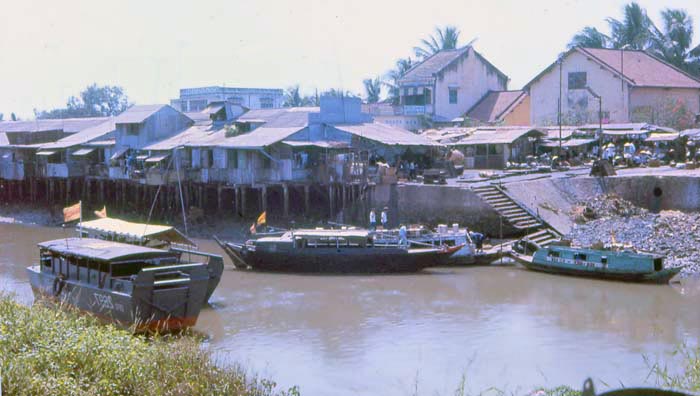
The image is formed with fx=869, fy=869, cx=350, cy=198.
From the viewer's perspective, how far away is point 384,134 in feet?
114

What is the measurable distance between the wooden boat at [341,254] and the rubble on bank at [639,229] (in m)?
5.16

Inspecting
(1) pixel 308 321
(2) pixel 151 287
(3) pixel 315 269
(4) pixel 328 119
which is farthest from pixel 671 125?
(2) pixel 151 287

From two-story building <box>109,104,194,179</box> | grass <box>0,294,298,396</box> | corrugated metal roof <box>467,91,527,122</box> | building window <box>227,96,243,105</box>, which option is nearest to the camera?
grass <box>0,294,298,396</box>

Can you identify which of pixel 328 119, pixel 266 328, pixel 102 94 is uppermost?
pixel 102 94

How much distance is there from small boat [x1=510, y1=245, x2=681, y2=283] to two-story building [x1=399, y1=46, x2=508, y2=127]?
79.0ft

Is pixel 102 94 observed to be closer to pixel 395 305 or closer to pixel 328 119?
pixel 328 119

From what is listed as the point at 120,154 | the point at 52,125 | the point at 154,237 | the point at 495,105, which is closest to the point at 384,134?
the point at 120,154

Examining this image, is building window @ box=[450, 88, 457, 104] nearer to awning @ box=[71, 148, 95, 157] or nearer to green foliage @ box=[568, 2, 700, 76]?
green foliage @ box=[568, 2, 700, 76]

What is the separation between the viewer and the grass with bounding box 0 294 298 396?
32.7ft

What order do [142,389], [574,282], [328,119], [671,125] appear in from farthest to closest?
[671,125]
[328,119]
[574,282]
[142,389]

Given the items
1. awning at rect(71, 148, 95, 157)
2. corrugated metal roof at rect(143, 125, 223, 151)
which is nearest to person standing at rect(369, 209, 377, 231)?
corrugated metal roof at rect(143, 125, 223, 151)

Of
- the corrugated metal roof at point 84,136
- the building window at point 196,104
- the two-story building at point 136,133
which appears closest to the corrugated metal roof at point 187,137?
the two-story building at point 136,133

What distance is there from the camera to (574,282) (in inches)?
950

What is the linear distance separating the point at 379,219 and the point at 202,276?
1429 centimetres
